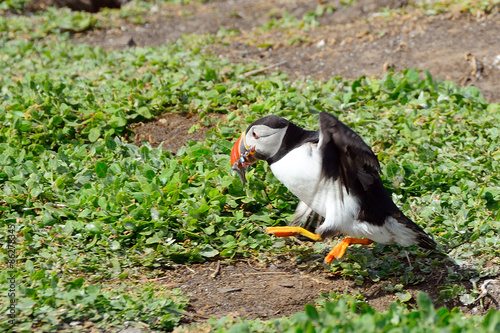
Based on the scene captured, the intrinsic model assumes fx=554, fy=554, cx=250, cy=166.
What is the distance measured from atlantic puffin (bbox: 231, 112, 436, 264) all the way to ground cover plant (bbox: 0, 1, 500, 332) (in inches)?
8.8

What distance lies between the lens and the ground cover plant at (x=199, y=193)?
9.48ft

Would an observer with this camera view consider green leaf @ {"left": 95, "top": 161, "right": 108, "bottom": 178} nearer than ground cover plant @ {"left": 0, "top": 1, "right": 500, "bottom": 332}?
No

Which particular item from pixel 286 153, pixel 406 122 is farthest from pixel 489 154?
pixel 286 153

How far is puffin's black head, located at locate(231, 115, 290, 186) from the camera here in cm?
365

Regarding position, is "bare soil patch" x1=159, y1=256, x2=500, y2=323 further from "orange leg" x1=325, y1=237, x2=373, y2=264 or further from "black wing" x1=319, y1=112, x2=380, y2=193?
"black wing" x1=319, y1=112, x2=380, y2=193

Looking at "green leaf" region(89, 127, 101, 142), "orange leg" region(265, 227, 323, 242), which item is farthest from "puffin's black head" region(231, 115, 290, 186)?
"green leaf" region(89, 127, 101, 142)

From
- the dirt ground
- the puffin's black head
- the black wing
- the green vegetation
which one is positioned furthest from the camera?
the puffin's black head

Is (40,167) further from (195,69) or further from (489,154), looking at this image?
(489,154)

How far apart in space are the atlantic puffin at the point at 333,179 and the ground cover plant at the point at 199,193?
225 mm

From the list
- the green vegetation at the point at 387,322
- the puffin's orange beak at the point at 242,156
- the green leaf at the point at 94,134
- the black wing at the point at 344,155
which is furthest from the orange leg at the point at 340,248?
the green leaf at the point at 94,134

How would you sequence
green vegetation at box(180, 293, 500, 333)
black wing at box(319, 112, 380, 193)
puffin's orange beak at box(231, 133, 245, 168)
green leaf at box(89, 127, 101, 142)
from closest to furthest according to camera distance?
green vegetation at box(180, 293, 500, 333) → black wing at box(319, 112, 380, 193) → puffin's orange beak at box(231, 133, 245, 168) → green leaf at box(89, 127, 101, 142)

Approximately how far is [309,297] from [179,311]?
830 millimetres

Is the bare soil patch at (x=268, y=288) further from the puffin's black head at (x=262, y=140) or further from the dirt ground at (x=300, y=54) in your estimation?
→ the puffin's black head at (x=262, y=140)

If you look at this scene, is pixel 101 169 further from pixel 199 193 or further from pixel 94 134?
pixel 199 193
